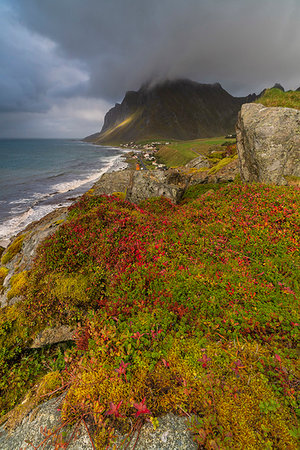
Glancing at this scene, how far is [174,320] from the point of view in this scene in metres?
5.63

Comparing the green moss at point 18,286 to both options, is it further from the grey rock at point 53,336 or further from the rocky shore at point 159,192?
the grey rock at point 53,336

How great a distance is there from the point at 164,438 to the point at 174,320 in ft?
8.09

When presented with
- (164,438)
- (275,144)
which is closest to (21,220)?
(275,144)

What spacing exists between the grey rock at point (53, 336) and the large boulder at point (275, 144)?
49.8ft

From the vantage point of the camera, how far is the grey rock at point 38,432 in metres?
3.55

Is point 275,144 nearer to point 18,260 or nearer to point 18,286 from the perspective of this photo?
point 18,286

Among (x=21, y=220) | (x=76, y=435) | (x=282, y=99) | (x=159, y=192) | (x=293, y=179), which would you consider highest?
(x=282, y=99)

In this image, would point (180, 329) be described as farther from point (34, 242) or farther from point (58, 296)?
point (34, 242)

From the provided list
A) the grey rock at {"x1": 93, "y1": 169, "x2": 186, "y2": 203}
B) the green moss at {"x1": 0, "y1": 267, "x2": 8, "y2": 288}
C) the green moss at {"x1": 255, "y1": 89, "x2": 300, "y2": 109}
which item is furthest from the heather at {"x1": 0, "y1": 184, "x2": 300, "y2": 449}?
the green moss at {"x1": 255, "y1": 89, "x2": 300, "y2": 109}

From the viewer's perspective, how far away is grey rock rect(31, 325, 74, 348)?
6359mm

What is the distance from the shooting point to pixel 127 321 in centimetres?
564

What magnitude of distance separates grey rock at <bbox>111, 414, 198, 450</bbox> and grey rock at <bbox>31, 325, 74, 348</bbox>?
3698 millimetres

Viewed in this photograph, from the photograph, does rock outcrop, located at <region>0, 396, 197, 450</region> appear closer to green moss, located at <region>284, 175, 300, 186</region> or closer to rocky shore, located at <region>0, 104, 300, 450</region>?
rocky shore, located at <region>0, 104, 300, 450</region>

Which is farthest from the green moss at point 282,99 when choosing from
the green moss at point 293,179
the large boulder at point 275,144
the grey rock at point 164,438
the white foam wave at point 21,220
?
the white foam wave at point 21,220
